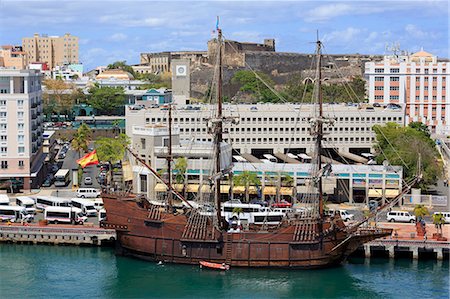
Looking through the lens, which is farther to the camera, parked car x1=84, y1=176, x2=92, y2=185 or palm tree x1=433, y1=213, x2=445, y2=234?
parked car x1=84, y1=176, x2=92, y2=185

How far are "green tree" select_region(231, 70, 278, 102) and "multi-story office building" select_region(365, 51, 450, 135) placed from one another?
17729 mm

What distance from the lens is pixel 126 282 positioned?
33.8 m

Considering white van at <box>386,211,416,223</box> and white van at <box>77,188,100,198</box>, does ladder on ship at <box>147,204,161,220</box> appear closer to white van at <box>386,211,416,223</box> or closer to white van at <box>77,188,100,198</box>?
white van at <box>77,188,100,198</box>

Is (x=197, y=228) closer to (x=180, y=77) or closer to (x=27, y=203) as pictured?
(x=27, y=203)

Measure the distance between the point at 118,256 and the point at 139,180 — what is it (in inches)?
407

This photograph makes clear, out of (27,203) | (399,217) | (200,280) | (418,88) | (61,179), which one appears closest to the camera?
(200,280)

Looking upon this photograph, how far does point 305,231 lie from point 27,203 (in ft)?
50.1

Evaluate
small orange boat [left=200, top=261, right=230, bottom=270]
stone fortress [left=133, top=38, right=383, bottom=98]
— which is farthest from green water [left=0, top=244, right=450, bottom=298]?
stone fortress [left=133, top=38, right=383, bottom=98]

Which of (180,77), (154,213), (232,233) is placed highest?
(180,77)

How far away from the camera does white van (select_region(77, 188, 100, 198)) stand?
47.0 m

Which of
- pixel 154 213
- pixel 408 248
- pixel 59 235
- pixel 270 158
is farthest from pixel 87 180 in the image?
pixel 408 248

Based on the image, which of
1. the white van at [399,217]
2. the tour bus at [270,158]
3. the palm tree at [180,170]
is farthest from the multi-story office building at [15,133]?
the white van at [399,217]

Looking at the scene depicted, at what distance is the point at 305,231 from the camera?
3497 centimetres

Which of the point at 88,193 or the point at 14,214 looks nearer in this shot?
the point at 14,214
